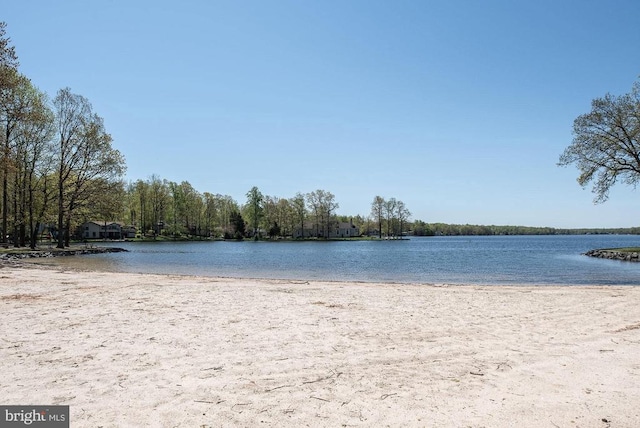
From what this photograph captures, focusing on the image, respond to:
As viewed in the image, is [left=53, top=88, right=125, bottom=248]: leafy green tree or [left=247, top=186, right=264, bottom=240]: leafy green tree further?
[left=247, top=186, right=264, bottom=240]: leafy green tree

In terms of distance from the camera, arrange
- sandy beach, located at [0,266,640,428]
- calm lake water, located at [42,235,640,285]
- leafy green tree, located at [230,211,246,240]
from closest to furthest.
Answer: sandy beach, located at [0,266,640,428] < calm lake water, located at [42,235,640,285] < leafy green tree, located at [230,211,246,240]

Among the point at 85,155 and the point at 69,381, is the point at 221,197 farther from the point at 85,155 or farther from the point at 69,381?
the point at 69,381

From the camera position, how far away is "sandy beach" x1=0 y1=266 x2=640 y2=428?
186 inches

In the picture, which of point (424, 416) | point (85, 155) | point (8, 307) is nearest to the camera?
point (424, 416)

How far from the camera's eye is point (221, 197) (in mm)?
131750

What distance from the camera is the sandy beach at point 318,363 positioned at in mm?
4727

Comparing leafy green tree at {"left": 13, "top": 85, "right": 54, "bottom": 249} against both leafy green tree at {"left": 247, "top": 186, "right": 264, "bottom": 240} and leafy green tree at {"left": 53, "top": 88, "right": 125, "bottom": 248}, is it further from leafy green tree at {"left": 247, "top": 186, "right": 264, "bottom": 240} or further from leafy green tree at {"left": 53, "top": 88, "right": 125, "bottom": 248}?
leafy green tree at {"left": 247, "top": 186, "right": 264, "bottom": 240}

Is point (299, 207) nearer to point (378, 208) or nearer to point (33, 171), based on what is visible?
point (378, 208)

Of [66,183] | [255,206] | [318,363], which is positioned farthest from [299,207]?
[318,363]

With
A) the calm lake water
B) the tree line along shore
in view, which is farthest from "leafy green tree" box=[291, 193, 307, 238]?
the calm lake water

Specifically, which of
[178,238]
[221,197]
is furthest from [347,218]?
[178,238]

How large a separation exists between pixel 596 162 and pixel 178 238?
95.1 meters

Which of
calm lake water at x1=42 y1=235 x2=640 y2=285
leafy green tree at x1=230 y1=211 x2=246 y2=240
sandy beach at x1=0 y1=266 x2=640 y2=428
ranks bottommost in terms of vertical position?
calm lake water at x1=42 y1=235 x2=640 y2=285

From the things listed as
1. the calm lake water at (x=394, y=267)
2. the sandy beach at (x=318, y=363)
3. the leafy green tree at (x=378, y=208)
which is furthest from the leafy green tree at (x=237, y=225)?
the sandy beach at (x=318, y=363)
